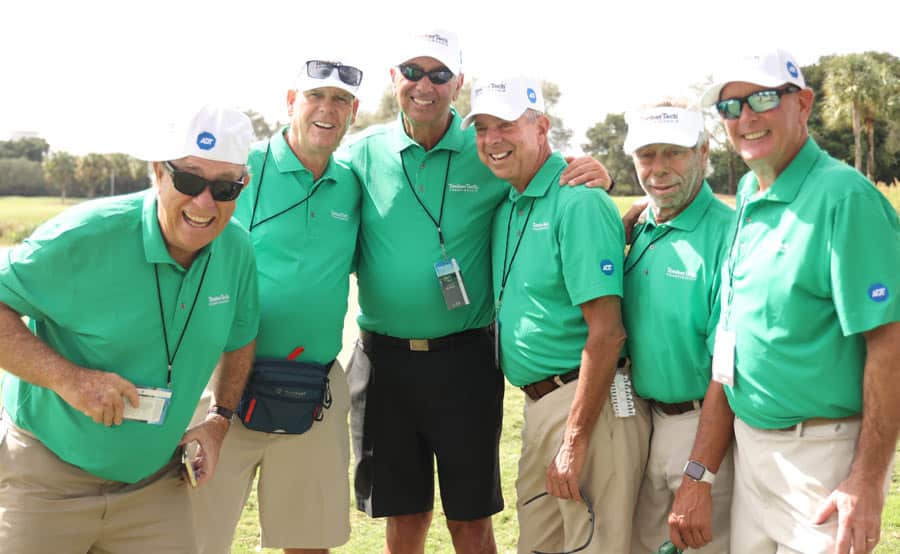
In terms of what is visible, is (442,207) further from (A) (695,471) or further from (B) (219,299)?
(A) (695,471)

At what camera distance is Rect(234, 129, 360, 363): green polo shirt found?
457cm

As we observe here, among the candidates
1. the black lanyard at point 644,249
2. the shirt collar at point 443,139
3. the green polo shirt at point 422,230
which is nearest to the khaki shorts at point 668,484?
the black lanyard at point 644,249

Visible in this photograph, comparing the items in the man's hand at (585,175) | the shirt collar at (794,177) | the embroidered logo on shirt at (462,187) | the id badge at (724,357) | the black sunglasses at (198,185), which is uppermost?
the shirt collar at (794,177)

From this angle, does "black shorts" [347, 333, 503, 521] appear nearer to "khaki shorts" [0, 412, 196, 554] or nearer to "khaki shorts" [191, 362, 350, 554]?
"khaki shorts" [191, 362, 350, 554]

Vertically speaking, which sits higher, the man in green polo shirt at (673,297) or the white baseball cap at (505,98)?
the white baseball cap at (505,98)

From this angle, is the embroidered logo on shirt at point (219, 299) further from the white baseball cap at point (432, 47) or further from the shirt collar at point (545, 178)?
the white baseball cap at point (432, 47)

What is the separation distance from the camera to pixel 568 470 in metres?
4.17

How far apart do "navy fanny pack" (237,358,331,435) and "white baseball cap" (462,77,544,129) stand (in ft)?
5.37

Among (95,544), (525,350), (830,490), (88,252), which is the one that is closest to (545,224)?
(525,350)

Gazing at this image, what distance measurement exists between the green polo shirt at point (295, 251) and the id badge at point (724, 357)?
2.04 metres

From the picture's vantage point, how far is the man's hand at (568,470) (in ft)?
13.7

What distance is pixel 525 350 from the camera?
4.35 metres

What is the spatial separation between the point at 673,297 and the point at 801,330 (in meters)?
0.72

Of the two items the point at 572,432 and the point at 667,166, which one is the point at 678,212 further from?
the point at 572,432
